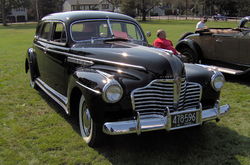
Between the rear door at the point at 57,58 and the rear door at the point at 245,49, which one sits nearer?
the rear door at the point at 57,58

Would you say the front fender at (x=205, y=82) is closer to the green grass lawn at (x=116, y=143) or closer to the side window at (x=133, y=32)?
the green grass lawn at (x=116, y=143)

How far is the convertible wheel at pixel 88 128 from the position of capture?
157 inches

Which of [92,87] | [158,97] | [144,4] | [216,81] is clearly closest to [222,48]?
[216,81]

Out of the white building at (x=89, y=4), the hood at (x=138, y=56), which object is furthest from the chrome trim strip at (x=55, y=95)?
the white building at (x=89, y=4)

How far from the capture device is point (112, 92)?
12.0 feet

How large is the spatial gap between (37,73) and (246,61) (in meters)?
5.26

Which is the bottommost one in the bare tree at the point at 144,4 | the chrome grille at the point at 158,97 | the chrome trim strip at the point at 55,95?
the chrome trim strip at the point at 55,95

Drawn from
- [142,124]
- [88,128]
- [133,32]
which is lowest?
[88,128]

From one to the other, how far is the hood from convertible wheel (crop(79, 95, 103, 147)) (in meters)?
0.73

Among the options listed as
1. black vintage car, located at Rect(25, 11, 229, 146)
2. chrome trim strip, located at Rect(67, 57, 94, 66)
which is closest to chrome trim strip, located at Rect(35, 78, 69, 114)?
black vintage car, located at Rect(25, 11, 229, 146)

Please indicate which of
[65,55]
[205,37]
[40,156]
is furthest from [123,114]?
[205,37]

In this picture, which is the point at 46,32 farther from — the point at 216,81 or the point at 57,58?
the point at 216,81

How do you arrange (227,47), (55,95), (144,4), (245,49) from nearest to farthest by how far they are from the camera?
(55,95) → (245,49) → (227,47) → (144,4)

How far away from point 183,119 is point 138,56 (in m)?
1.05
